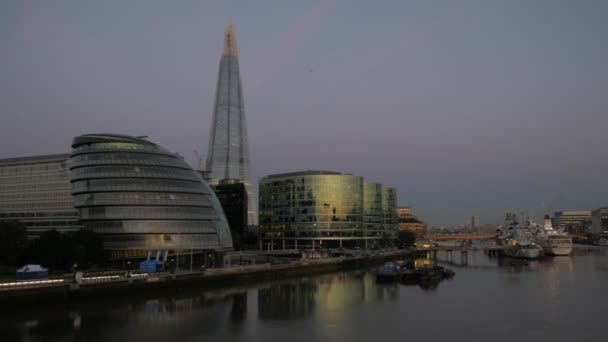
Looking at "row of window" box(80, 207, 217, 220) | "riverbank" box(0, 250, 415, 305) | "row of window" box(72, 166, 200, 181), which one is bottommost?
"riverbank" box(0, 250, 415, 305)

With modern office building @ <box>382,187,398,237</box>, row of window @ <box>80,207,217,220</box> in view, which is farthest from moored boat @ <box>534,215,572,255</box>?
row of window @ <box>80,207,217,220</box>

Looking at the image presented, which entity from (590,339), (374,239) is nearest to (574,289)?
(590,339)

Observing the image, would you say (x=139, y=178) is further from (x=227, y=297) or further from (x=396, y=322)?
(x=396, y=322)

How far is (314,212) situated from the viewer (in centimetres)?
15412

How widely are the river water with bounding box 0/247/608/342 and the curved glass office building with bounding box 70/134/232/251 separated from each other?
18506 mm

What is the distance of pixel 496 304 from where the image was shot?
57.1 metres

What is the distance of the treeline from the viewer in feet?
207

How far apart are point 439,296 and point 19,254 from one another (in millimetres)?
52113

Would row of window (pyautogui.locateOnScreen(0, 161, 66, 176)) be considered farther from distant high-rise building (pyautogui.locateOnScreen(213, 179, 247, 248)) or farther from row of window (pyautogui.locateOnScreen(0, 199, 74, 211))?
distant high-rise building (pyautogui.locateOnScreen(213, 179, 247, 248))

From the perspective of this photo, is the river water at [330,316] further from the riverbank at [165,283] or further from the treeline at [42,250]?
the treeline at [42,250]

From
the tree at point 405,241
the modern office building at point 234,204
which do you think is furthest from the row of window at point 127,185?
the tree at point 405,241

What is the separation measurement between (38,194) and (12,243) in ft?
87.0

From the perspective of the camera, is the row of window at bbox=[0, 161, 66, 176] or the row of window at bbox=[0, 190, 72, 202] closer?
the row of window at bbox=[0, 190, 72, 202]

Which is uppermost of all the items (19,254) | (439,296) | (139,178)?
(139,178)
